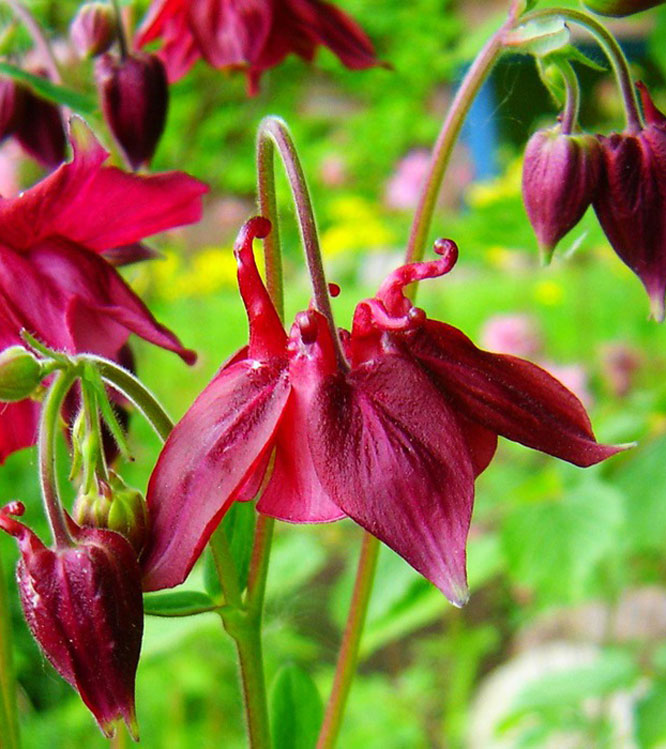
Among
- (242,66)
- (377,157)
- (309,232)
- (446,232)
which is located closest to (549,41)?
(309,232)

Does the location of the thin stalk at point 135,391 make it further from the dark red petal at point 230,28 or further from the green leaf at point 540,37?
the dark red petal at point 230,28

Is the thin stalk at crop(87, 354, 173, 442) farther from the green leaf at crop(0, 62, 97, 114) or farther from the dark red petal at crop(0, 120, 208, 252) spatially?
the green leaf at crop(0, 62, 97, 114)

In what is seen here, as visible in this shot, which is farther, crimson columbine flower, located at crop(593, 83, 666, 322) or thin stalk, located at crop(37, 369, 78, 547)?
crimson columbine flower, located at crop(593, 83, 666, 322)

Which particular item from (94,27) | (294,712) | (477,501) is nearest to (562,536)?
(477,501)

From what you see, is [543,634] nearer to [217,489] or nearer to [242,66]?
[242,66]

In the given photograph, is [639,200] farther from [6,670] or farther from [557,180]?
[6,670]

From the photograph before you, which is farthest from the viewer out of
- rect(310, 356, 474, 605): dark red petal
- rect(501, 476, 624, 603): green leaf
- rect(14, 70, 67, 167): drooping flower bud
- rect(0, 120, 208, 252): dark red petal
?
rect(501, 476, 624, 603): green leaf

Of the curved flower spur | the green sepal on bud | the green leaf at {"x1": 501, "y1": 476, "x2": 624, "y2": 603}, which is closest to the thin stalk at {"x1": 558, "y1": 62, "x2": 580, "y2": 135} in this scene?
the curved flower spur

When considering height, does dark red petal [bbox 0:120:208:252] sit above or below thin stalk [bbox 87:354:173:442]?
above

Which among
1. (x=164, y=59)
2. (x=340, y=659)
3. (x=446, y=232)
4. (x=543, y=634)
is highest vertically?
(x=164, y=59)
